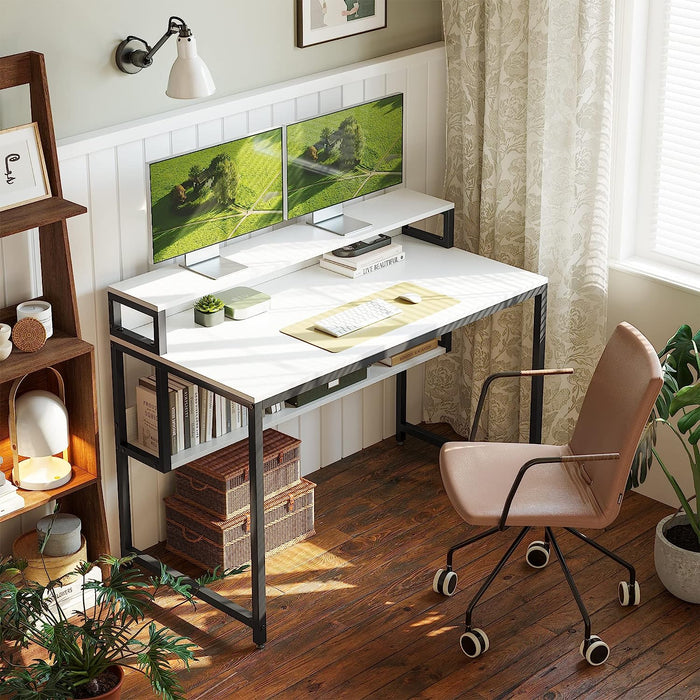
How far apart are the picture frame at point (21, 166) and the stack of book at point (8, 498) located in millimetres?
749

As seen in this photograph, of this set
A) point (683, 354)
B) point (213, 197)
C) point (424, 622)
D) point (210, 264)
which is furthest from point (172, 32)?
point (424, 622)

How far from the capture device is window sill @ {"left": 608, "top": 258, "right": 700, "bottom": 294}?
3941mm

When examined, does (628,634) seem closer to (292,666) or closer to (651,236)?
(292,666)

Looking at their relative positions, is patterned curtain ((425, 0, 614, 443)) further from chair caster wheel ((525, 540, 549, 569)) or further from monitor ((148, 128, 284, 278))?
monitor ((148, 128, 284, 278))

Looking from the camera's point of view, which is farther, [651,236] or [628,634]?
[651,236]

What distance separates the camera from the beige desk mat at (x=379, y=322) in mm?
3557

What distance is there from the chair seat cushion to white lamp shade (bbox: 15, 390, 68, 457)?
1.08 meters

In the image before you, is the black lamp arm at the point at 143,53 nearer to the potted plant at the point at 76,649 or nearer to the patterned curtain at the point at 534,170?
the patterned curtain at the point at 534,170

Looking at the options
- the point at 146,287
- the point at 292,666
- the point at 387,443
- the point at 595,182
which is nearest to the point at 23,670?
the point at 292,666

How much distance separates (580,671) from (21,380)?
1.73 meters

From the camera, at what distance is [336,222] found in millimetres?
4043

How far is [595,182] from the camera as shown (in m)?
3.97

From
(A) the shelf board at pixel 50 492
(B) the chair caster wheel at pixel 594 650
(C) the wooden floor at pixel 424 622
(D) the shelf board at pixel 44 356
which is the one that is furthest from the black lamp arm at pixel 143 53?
(B) the chair caster wheel at pixel 594 650

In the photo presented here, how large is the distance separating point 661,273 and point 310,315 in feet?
3.90
